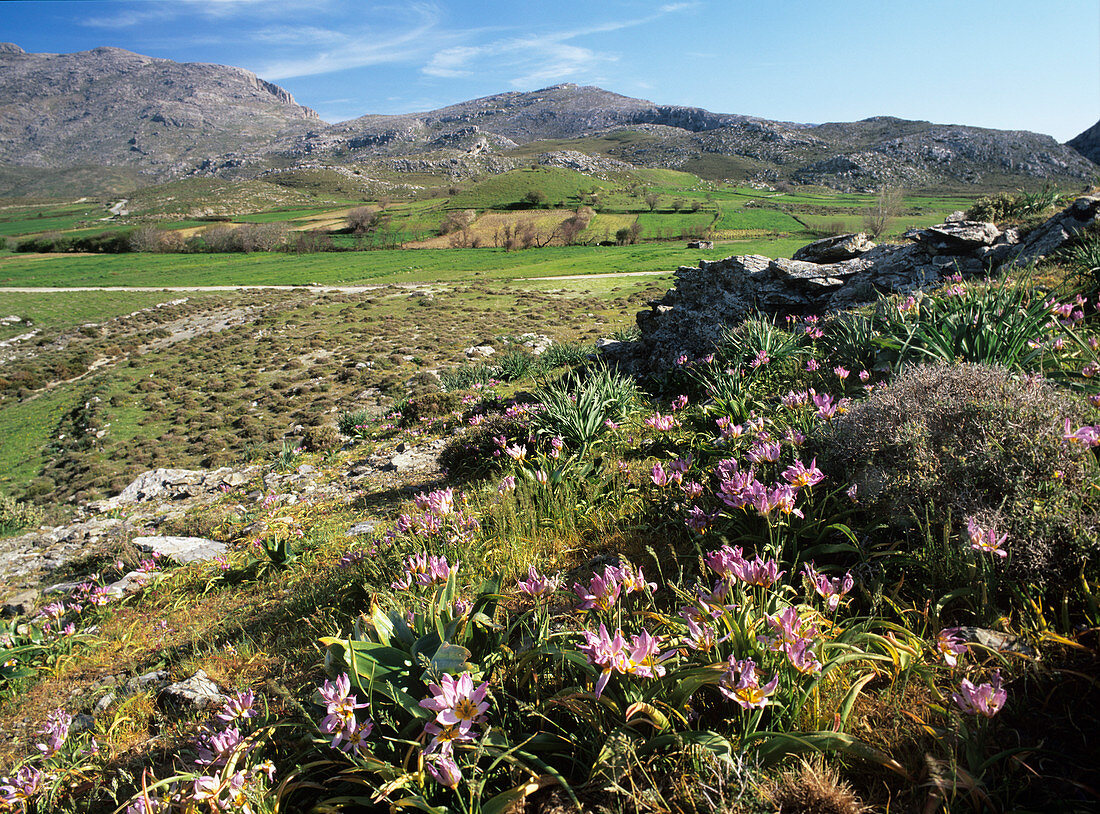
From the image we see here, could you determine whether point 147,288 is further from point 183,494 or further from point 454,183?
point 454,183

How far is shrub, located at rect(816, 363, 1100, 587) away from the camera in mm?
1924

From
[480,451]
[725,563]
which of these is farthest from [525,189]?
[725,563]

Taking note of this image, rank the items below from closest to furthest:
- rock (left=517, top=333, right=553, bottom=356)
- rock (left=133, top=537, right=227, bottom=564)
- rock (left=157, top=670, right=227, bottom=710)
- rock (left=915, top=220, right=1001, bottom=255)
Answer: rock (left=157, top=670, right=227, bottom=710) < rock (left=133, top=537, right=227, bottom=564) < rock (left=915, top=220, right=1001, bottom=255) < rock (left=517, top=333, right=553, bottom=356)

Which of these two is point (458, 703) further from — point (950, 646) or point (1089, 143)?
point (1089, 143)

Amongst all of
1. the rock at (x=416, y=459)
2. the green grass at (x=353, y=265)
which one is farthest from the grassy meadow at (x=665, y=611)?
the green grass at (x=353, y=265)

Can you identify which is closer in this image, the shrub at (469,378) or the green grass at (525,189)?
the shrub at (469,378)

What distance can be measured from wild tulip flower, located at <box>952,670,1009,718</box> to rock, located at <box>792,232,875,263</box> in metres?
9.60

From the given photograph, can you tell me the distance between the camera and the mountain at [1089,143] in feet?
442

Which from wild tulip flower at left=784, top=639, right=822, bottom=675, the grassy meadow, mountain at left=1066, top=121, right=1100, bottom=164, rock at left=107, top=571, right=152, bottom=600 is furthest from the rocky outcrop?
mountain at left=1066, top=121, right=1100, bottom=164

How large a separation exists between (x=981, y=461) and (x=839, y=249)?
8.61 m

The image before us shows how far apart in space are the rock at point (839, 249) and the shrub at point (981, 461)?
7.63 m

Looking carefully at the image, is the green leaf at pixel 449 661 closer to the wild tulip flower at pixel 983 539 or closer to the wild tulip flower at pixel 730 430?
the wild tulip flower at pixel 983 539

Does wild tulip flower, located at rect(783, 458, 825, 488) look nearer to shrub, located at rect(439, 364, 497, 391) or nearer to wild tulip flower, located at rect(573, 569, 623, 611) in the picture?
wild tulip flower, located at rect(573, 569, 623, 611)

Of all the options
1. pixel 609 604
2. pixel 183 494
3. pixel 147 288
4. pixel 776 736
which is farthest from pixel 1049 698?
pixel 147 288
